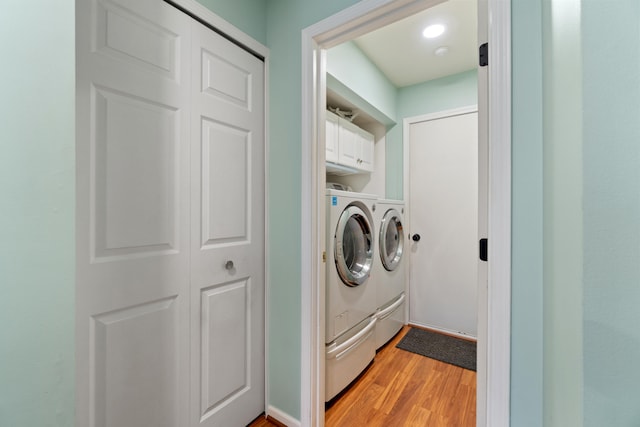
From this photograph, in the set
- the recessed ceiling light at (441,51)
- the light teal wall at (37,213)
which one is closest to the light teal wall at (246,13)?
the light teal wall at (37,213)

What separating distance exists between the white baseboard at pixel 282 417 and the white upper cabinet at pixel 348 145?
5.82 feet

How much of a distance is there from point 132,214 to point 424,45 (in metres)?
2.43

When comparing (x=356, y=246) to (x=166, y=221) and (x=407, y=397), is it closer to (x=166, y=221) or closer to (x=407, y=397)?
(x=407, y=397)

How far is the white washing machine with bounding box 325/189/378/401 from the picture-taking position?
1.54m

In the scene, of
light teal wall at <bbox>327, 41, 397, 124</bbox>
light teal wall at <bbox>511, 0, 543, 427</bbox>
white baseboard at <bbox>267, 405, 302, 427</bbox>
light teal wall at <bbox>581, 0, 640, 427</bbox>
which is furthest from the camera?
light teal wall at <bbox>327, 41, 397, 124</bbox>

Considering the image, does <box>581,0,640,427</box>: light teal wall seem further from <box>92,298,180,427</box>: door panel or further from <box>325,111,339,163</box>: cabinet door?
<box>325,111,339,163</box>: cabinet door

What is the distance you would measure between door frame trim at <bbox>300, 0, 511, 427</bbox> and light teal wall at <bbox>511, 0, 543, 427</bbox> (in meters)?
0.02

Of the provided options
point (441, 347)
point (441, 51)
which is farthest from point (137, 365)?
point (441, 51)

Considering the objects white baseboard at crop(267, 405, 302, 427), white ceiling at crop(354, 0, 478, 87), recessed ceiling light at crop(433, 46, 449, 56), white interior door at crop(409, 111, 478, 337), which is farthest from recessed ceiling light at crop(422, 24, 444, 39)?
white baseboard at crop(267, 405, 302, 427)

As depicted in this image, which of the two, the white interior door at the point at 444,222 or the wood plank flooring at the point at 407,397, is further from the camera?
the white interior door at the point at 444,222

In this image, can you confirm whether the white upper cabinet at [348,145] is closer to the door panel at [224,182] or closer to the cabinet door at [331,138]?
the cabinet door at [331,138]

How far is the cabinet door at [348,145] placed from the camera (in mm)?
2311

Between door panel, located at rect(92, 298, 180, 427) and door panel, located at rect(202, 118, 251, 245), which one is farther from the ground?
door panel, located at rect(202, 118, 251, 245)

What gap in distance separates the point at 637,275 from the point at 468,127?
8.47 feet
